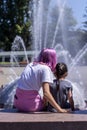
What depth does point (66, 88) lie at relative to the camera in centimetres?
530

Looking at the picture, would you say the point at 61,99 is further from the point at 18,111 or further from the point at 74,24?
the point at 74,24

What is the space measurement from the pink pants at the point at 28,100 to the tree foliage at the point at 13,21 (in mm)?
42106

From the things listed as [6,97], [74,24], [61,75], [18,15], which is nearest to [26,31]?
[18,15]

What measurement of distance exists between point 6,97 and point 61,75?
124 inches

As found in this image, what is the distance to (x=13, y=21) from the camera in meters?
48.4

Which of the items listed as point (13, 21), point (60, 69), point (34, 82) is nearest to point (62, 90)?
point (60, 69)

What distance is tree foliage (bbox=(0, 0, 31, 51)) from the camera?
156ft

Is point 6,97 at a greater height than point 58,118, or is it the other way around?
point 58,118

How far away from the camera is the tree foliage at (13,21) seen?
47594mm

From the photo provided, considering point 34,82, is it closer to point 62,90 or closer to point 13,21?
point 62,90

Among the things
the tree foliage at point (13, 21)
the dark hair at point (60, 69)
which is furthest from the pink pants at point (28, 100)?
the tree foliage at point (13, 21)

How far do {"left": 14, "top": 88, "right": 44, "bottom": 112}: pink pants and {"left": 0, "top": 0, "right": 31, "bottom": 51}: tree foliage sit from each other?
42.1 metres
